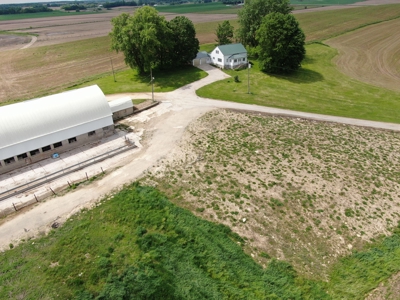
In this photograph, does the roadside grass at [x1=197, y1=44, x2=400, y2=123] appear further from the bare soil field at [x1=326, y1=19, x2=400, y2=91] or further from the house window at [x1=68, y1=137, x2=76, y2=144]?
the house window at [x1=68, y1=137, x2=76, y2=144]

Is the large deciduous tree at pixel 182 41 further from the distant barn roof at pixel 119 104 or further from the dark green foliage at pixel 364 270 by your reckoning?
the dark green foliage at pixel 364 270

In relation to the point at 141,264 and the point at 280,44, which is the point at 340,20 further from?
the point at 141,264

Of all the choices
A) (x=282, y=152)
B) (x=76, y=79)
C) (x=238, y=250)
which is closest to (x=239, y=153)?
(x=282, y=152)

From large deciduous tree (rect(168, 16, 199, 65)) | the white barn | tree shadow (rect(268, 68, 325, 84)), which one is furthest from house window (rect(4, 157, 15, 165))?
tree shadow (rect(268, 68, 325, 84))

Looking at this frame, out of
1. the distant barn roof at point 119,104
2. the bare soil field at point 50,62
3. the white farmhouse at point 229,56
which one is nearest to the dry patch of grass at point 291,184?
the distant barn roof at point 119,104

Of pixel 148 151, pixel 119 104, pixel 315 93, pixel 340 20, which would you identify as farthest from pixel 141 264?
pixel 340 20
